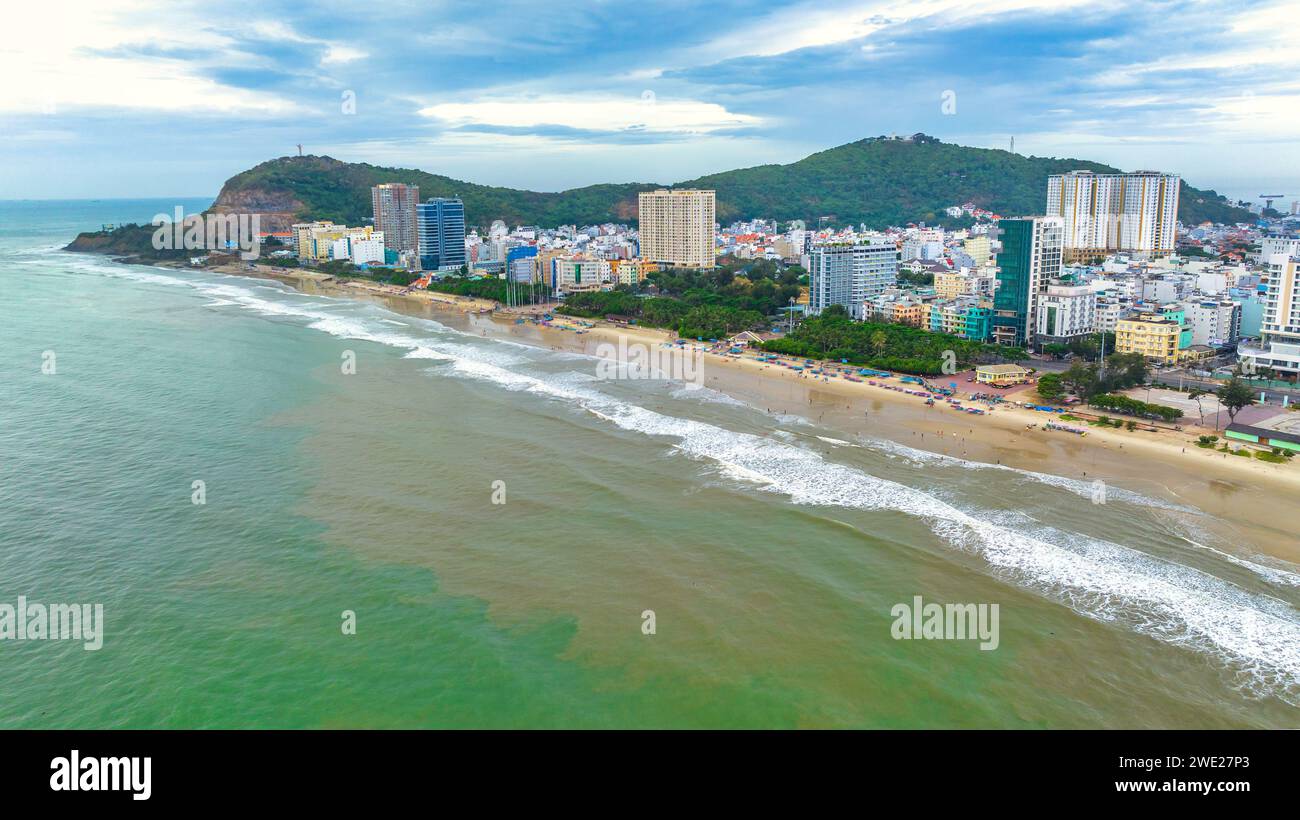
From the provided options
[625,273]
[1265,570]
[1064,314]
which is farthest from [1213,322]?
[625,273]

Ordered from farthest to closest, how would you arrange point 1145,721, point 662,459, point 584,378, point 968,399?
point 584,378 → point 968,399 → point 662,459 → point 1145,721

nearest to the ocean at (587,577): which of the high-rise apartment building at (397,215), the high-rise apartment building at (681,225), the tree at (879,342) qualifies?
the tree at (879,342)

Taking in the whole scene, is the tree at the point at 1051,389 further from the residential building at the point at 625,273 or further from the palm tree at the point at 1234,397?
the residential building at the point at 625,273

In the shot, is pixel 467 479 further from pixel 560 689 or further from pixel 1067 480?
pixel 1067 480

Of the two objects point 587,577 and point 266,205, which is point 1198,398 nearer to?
point 587,577

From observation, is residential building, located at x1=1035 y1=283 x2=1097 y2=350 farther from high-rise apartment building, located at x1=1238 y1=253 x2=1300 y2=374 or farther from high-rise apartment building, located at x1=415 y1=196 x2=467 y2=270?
high-rise apartment building, located at x1=415 y1=196 x2=467 y2=270

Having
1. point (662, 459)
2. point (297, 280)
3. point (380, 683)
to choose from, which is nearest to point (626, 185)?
point (297, 280)
